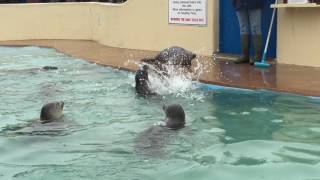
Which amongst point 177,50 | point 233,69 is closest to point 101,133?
point 177,50

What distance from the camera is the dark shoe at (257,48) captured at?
993 centimetres

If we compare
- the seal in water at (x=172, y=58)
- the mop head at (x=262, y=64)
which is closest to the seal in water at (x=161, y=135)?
the seal in water at (x=172, y=58)

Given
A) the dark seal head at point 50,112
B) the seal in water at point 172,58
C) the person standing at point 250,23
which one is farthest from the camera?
the person standing at point 250,23

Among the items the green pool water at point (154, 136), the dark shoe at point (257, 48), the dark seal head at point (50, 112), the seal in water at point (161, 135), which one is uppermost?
the dark shoe at point (257, 48)

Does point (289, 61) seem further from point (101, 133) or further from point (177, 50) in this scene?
point (101, 133)

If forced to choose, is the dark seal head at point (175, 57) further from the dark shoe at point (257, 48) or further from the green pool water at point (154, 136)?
the dark shoe at point (257, 48)

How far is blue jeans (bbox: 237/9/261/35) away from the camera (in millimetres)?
9844

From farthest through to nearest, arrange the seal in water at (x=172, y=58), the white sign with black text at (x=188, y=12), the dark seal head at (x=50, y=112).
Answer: the white sign with black text at (x=188, y=12)
the seal in water at (x=172, y=58)
the dark seal head at (x=50, y=112)

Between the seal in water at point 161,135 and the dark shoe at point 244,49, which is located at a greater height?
the dark shoe at point 244,49

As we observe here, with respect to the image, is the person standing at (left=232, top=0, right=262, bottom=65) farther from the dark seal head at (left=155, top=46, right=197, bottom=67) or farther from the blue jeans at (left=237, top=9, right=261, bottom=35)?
the dark seal head at (left=155, top=46, right=197, bottom=67)

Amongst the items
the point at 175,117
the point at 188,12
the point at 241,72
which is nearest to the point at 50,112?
the point at 175,117

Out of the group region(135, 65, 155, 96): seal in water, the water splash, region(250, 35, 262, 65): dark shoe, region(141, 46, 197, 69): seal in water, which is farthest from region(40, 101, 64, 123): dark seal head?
region(250, 35, 262, 65): dark shoe

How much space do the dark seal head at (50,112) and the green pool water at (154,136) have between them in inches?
4.6

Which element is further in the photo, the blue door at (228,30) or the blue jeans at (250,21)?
the blue door at (228,30)
